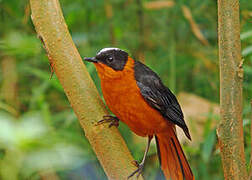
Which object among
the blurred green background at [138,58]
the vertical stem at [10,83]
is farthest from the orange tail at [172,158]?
the vertical stem at [10,83]

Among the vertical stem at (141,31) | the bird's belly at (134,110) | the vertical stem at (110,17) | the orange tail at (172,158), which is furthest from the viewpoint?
the vertical stem at (141,31)

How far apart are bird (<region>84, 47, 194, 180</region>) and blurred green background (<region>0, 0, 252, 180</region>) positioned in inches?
19.4

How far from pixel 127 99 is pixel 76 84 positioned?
0.56 meters

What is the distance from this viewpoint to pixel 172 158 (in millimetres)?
2400

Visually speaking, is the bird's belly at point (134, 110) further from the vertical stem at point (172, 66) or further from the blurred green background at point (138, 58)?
the vertical stem at point (172, 66)

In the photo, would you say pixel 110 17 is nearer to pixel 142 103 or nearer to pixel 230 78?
pixel 142 103

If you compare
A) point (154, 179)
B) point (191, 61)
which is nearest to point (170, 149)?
point (154, 179)

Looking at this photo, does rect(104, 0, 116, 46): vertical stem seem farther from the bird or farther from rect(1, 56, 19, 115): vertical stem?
the bird

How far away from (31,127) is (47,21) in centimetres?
88

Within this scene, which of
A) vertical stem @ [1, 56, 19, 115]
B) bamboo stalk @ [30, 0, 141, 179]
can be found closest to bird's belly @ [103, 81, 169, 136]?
bamboo stalk @ [30, 0, 141, 179]

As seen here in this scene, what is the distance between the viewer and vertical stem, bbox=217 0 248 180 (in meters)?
1.46

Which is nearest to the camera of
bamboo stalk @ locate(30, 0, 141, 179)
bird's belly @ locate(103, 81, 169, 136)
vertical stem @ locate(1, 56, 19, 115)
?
bamboo stalk @ locate(30, 0, 141, 179)

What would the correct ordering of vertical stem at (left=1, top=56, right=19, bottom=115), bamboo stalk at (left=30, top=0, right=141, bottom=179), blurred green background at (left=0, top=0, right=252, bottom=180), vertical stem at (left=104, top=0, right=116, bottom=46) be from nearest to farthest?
bamboo stalk at (left=30, top=0, right=141, bottom=179) < blurred green background at (left=0, top=0, right=252, bottom=180) < vertical stem at (left=1, top=56, right=19, bottom=115) < vertical stem at (left=104, top=0, right=116, bottom=46)

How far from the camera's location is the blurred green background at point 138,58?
3.15 metres
